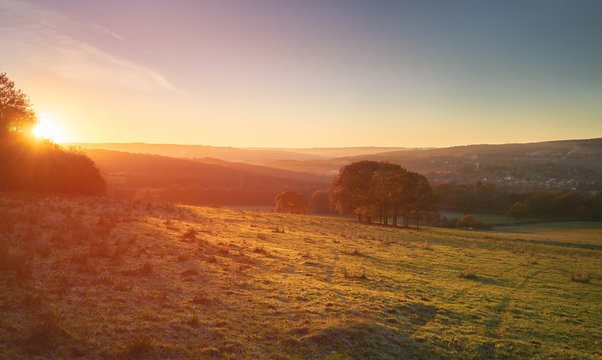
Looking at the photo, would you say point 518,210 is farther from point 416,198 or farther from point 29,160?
point 29,160

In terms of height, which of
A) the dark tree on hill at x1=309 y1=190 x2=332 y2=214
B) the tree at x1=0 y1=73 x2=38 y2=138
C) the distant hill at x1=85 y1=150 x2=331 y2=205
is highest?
the tree at x1=0 y1=73 x2=38 y2=138

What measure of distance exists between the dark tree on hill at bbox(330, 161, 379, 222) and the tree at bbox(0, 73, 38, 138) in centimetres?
4204

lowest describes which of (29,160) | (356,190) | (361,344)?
(361,344)

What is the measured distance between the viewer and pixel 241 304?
27.2 ft

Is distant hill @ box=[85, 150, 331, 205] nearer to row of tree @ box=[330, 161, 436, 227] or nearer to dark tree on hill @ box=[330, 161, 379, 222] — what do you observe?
dark tree on hill @ box=[330, 161, 379, 222]

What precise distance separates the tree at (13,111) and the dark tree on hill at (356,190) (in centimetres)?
4204

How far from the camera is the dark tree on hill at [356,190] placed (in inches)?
2024

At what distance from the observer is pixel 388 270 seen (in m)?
15.6

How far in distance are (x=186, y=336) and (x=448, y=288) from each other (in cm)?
1110

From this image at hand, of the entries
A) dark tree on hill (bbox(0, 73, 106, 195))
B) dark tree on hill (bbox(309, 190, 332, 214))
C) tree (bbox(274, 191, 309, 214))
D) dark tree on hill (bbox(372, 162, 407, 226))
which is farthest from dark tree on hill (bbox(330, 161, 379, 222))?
dark tree on hill (bbox(0, 73, 106, 195))

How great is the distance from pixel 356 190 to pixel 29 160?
4243 centimetres

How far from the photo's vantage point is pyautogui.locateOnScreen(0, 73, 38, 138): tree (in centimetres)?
3071

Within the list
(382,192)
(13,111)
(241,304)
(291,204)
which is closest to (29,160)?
(13,111)

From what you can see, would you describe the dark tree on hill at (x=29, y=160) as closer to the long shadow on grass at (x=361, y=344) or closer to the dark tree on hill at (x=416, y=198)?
the long shadow on grass at (x=361, y=344)
